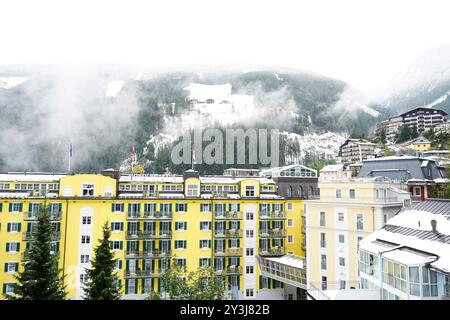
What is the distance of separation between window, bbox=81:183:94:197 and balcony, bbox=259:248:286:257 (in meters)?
22.7

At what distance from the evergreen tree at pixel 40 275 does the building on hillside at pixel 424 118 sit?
135068mm

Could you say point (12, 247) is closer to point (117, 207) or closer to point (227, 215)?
point (117, 207)

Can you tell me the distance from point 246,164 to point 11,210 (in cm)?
9113

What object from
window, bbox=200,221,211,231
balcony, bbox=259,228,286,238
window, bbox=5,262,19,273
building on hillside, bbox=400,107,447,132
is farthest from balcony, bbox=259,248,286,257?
building on hillside, bbox=400,107,447,132

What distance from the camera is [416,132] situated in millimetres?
118125

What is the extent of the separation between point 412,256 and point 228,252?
87.5 ft

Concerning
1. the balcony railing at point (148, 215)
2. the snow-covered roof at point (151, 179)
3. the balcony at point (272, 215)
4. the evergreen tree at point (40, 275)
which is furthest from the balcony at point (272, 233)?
the evergreen tree at point (40, 275)

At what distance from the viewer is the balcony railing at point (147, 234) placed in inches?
1479

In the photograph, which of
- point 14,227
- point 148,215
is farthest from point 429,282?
point 14,227

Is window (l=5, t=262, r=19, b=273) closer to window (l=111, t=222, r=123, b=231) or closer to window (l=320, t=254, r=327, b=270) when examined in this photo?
window (l=111, t=222, r=123, b=231)

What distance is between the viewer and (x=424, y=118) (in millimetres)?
125750
